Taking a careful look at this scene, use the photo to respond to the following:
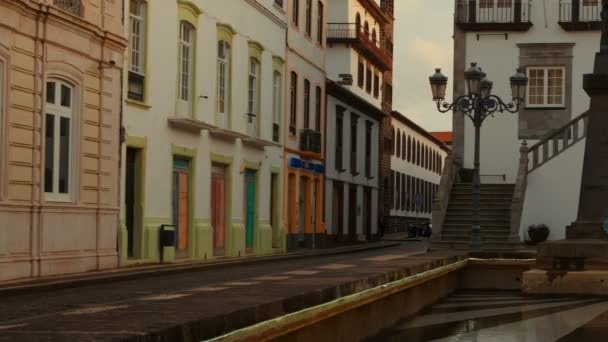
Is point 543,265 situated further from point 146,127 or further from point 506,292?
point 146,127

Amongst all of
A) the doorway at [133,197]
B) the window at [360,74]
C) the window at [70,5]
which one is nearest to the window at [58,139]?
the window at [70,5]

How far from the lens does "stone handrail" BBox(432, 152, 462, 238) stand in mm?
35531

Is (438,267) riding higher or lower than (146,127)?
lower

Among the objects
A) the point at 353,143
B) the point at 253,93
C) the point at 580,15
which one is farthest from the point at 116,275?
the point at 353,143

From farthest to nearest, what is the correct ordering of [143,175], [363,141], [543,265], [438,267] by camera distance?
[363,141]
[143,175]
[543,265]
[438,267]

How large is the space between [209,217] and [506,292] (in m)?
14.3

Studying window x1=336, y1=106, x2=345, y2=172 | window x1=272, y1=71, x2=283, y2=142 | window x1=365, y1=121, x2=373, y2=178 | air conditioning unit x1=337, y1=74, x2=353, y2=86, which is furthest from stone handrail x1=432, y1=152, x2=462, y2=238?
air conditioning unit x1=337, y1=74, x2=353, y2=86

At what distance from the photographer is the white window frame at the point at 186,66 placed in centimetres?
2927

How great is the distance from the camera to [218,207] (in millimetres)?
32781

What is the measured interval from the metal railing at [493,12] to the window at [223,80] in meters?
10.6

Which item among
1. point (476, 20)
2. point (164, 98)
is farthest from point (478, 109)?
point (476, 20)

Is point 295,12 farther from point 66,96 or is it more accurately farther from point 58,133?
point 58,133

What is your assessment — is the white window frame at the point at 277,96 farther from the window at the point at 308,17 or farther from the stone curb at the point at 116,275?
the stone curb at the point at 116,275

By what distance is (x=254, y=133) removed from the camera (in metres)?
36.1
